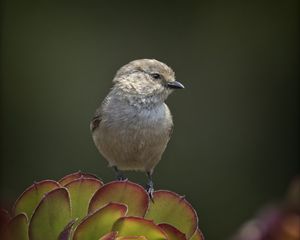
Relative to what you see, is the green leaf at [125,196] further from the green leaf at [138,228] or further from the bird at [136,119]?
the bird at [136,119]

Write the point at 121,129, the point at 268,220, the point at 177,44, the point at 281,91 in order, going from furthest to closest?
the point at 281,91, the point at 177,44, the point at 121,129, the point at 268,220

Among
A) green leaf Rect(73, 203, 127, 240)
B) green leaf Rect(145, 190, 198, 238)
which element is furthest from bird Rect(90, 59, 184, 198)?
green leaf Rect(73, 203, 127, 240)

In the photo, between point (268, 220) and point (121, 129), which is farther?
point (121, 129)

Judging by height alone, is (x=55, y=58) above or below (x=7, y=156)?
above

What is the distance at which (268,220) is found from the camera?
1.36 metres

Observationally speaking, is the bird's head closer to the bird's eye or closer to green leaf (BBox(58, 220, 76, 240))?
the bird's eye

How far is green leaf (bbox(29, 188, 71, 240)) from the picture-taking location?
4.61 feet

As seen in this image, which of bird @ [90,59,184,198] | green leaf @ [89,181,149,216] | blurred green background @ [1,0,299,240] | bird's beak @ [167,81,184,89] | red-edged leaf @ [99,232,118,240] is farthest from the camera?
blurred green background @ [1,0,299,240]

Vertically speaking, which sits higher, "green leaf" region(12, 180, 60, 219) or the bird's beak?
"green leaf" region(12, 180, 60, 219)

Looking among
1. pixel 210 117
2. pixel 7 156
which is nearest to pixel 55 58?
pixel 7 156

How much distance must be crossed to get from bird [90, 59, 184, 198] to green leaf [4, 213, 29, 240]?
5.23ft

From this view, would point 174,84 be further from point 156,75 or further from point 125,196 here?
point 125,196

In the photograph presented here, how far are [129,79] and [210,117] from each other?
3.57 metres

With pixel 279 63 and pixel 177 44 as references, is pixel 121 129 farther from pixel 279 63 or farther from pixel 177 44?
pixel 279 63
